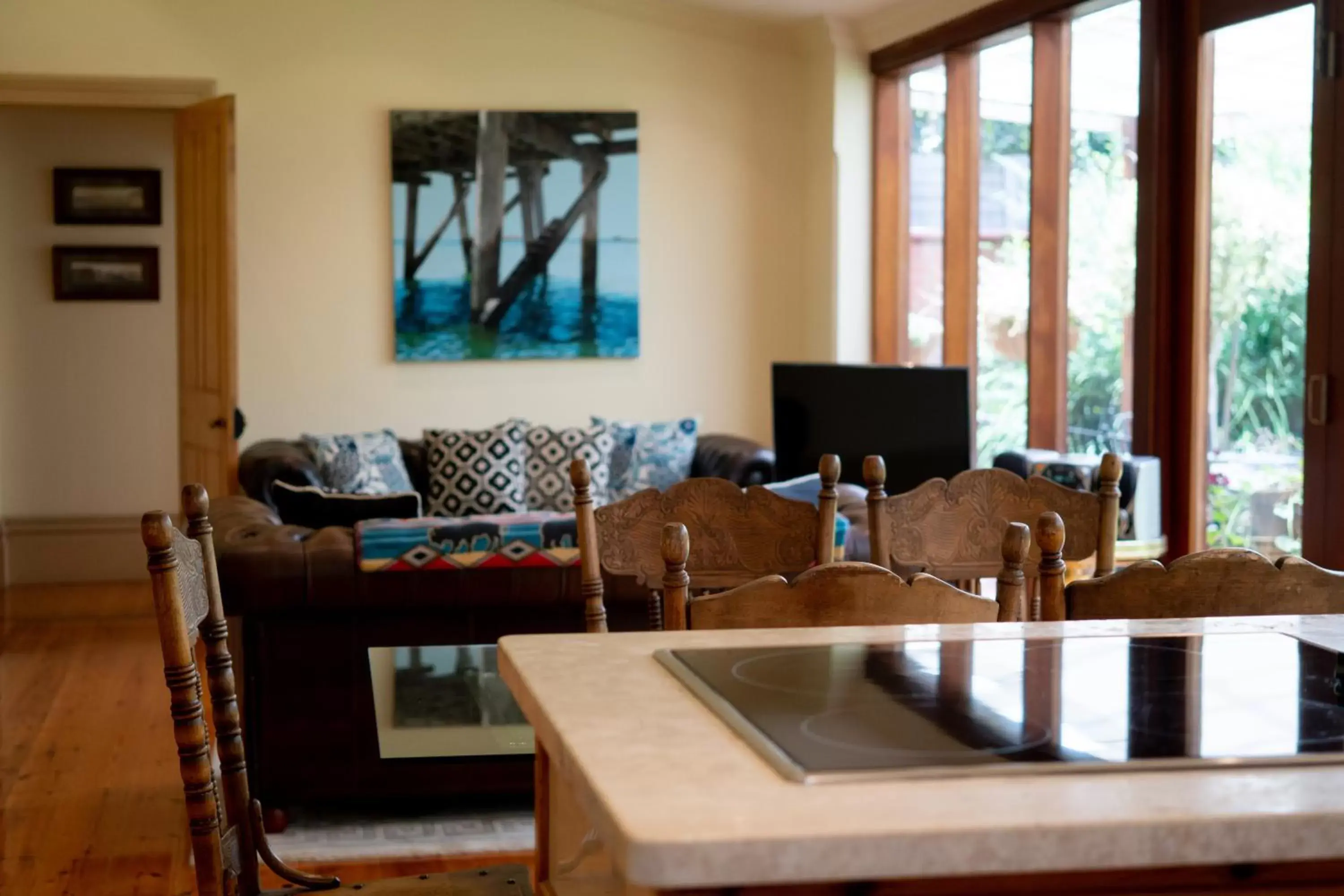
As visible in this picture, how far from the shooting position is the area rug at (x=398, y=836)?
387cm

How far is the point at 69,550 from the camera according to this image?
319 inches

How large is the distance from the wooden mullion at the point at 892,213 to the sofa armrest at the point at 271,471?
264 cm

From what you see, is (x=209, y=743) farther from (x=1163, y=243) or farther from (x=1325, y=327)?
(x=1163, y=243)

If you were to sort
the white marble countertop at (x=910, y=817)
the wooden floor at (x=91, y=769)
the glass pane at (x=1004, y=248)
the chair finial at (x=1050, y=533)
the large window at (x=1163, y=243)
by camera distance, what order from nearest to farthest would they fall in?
the white marble countertop at (x=910, y=817), the chair finial at (x=1050, y=533), the wooden floor at (x=91, y=769), the large window at (x=1163, y=243), the glass pane at (x=1004, y=248)

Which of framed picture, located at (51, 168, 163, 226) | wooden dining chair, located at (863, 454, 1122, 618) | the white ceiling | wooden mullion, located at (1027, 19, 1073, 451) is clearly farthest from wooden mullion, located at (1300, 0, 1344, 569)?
framed picture, located at (51, 168, 163, 226)

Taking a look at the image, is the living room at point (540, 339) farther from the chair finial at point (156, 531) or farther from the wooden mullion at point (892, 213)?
the chair finial at point (156, 531)

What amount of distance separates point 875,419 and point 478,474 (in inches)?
83.3

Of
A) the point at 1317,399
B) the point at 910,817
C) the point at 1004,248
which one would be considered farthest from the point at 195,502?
the point at 1004,248

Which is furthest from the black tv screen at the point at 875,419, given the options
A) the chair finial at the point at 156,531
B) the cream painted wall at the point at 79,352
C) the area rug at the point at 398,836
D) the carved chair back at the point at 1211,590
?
the cream painted wall at the point at 79,352

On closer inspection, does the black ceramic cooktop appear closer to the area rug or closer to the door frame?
the area rug

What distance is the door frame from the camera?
686 centimetres

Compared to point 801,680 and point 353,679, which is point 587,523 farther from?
point 353,679

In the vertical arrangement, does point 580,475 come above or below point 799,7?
below

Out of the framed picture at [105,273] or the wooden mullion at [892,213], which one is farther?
the framed picture at [105,273]
